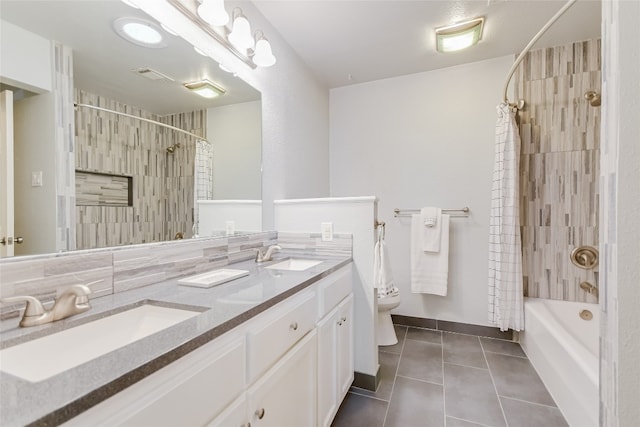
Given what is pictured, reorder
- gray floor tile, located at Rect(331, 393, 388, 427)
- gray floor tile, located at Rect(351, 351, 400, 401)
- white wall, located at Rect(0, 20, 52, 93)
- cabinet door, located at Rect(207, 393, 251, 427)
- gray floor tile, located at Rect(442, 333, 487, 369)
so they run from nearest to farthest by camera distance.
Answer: cabinet door, located at Rect(207, 393, 251, 427), white wall, located at Rect(0, 20, 52, 93), gray floor tile, located at Rect(331, 393, 388, 427), gray floor tile, located at Rect(351, 351, 400, 401), gray floor tile, located at Rect(442, 333, 487, 369)

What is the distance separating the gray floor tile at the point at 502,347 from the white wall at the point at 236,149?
2.24 metres

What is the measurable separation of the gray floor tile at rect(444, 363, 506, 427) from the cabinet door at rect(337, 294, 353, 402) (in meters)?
0.58

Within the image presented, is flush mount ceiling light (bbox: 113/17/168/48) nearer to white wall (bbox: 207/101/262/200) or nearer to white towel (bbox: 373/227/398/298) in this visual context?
white wall (bbox: 207/101/262/200)

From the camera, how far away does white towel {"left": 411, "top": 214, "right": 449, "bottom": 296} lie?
2590 millimetres

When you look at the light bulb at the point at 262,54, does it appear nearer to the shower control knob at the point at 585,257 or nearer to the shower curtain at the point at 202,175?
the shower curtain at the point at 202,175

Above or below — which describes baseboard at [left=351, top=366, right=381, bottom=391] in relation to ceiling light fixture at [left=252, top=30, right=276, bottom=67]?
below

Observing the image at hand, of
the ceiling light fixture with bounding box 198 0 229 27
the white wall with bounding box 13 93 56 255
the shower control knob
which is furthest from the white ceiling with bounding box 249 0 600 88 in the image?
the shower control knob

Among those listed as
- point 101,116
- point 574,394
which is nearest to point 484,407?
point 574,394

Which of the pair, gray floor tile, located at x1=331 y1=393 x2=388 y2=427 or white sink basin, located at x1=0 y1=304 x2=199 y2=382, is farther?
gray floor tile, located at x1=331 y1=393 x2=388 y2=427

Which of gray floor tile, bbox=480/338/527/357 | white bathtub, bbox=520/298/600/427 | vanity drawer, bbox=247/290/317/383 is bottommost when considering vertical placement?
gray floor tile, bbox=480/338/527/357

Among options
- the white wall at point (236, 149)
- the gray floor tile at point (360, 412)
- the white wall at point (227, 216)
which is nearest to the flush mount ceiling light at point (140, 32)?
the white wall at point (236, 149)

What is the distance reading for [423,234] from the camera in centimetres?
267

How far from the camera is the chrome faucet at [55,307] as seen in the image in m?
0.75

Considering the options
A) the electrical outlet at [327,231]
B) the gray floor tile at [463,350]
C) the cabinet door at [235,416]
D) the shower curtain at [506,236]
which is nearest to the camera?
the cabinet door at [235,416]
